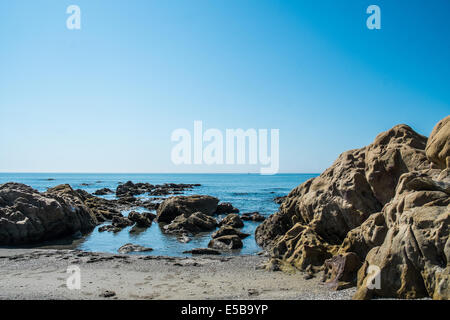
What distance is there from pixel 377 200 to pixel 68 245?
21.6 m

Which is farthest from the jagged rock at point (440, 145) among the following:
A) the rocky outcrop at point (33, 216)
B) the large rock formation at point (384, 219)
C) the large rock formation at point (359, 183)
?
the rocky outcrop at point (33, 216)

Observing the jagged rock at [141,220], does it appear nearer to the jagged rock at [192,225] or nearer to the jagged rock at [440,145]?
the jagged rock at [192,225]

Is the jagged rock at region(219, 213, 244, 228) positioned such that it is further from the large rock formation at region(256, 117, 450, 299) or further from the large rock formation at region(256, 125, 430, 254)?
the large rock formation at region(256, 125, 430, 254)

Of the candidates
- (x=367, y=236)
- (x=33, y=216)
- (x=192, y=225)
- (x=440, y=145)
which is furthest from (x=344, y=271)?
(x=33, y=216)

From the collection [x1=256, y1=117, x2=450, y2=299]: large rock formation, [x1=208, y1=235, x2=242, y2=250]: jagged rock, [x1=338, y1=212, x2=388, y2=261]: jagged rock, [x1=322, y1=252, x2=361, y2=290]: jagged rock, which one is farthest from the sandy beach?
[x1=208, y1=235, x2=242, y2=250]: jagged rock

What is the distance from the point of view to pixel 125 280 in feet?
46.7

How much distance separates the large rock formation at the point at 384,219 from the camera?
9.31m

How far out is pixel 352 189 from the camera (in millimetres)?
15688

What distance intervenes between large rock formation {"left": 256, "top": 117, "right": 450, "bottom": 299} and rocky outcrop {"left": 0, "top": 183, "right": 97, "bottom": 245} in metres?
18.3

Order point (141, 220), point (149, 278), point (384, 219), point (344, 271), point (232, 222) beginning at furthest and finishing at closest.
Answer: point (141, 220)
point (232, 222)
point (149, 278)
point (384, 219)
point (344, 271)

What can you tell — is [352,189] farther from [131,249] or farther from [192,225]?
[192,225]

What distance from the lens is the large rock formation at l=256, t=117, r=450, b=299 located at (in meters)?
9.31

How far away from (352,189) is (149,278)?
10957 mm
